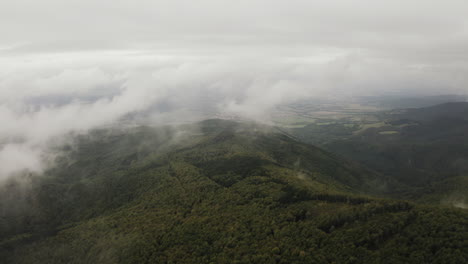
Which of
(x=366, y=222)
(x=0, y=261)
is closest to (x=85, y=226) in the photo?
(x=0, y=261)

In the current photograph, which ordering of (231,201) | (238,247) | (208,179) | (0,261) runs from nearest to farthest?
(238,247) → (231,201) → (0,261) → (208,179)

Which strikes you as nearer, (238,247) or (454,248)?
(454,248)

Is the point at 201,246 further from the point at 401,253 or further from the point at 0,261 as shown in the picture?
the point at 0,261

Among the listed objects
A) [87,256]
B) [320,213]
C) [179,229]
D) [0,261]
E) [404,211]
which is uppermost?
[404,211]

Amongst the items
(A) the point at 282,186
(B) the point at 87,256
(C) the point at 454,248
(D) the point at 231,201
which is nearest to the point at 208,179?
(D) the point at 231,201

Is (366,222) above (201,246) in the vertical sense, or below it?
above

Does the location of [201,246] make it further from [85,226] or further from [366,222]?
[85,226]

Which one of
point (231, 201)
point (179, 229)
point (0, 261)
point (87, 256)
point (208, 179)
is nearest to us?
point (179, 229)

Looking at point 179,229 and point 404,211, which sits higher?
point 404,211

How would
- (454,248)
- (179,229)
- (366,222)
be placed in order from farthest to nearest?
(179,229) < (366,222) < (454,248)
